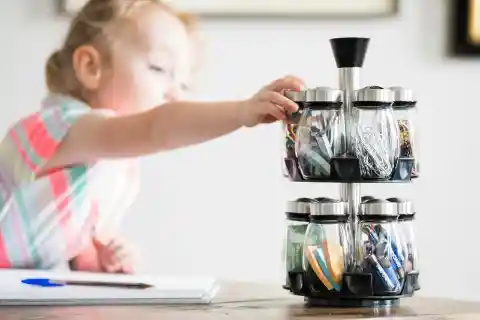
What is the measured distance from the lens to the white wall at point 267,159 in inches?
70.8

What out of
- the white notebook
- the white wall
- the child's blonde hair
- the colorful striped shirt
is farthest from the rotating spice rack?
the white wall

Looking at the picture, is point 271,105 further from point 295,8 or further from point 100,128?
point 295,8

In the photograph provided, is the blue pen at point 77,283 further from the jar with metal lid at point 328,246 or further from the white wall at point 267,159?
the white wall at point 267,159

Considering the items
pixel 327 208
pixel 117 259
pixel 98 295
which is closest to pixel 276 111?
pixel 327 208

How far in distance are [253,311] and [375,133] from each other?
0.22 m

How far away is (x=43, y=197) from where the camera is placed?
49.6 inches

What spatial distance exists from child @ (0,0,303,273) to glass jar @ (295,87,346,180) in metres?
0.02

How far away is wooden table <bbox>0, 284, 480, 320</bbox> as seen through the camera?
90 cm

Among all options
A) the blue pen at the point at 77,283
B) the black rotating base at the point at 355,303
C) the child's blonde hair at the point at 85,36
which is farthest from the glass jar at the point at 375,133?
the child's blonde hair at the point at 85,36

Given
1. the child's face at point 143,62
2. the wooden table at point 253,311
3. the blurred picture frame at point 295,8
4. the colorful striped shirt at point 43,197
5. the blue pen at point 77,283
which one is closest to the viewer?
the wooden table at point 253,311

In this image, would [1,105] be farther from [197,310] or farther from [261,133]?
[197,310]

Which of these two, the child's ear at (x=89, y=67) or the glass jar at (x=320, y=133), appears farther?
the child's ear at (x=89, y=67)

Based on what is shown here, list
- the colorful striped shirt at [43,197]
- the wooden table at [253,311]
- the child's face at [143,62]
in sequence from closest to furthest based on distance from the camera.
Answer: the wooden table at [253,311]
the colorful striped shirt at [43,197]
the child's face at [143,62]

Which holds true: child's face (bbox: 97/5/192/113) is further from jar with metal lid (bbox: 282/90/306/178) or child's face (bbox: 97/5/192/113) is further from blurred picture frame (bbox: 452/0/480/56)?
blurred picture frame (bbox: 452/0/480/56)
